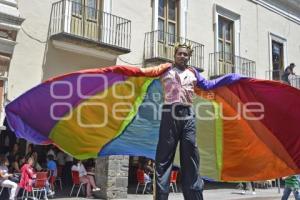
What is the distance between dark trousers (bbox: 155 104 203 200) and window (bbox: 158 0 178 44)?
12.9 m

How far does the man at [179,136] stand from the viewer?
14.8ft

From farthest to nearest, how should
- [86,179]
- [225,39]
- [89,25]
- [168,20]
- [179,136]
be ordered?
[225,39]
[168,20]
[89,25]
[86,179]
[179,136]

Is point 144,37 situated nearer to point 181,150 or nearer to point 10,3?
point 10,3

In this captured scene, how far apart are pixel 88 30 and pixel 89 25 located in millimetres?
178

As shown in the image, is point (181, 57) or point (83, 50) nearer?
point (181, 57)

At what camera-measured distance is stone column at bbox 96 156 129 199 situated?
47.7ft

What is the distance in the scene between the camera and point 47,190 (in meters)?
13.5

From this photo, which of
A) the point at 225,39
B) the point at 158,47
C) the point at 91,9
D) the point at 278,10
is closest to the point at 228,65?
the point at 225,39

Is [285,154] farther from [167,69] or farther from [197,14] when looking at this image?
[197,14]

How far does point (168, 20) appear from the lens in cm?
1817

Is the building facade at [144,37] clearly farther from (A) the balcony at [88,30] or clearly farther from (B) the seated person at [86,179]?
(B) the seated person at [86,179]

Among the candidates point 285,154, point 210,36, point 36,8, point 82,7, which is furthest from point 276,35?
point 285,154

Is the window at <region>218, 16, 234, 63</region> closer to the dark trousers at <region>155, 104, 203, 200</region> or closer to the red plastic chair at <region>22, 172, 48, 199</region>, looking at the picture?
the red plastic chair at <region>22, 172, 48, 199</region>

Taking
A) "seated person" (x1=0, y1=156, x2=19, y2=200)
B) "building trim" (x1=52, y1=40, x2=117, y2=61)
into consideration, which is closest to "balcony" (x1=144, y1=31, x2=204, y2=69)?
"building trim" (x1=52, y1=40, x2=117, y2=61)
